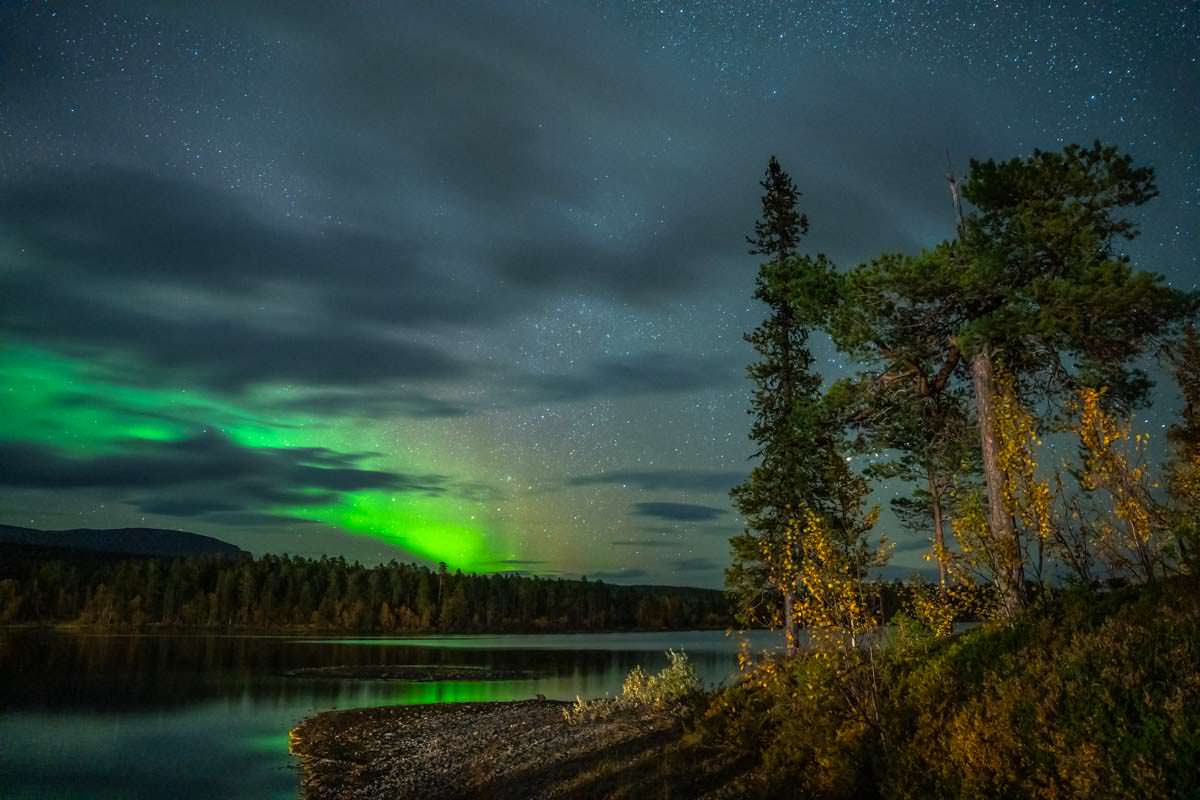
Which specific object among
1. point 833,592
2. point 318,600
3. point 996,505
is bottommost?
point 318,600

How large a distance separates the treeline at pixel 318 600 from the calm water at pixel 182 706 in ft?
225

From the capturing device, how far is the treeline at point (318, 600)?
467 feet

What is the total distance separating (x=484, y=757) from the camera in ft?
65.9

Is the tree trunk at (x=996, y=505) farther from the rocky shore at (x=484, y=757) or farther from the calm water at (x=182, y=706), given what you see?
the rocky shore at (x=484, y=757)

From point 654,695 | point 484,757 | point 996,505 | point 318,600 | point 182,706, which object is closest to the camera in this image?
point 996,505

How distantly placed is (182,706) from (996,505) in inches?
1455

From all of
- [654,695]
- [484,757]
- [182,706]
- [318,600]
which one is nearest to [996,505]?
[654,695]

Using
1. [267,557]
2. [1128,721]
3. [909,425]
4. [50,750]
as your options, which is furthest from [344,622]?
[1128,721]

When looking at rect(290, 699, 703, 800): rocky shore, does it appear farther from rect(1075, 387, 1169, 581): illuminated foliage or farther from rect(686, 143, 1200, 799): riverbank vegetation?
rect(1075, 387, 1169, 581): illuminated foliage

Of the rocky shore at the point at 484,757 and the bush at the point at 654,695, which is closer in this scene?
the rocky shore at the point at 484,757

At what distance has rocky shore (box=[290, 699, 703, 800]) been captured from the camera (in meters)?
16.2

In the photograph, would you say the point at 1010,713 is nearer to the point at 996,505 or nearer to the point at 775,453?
the point at 996,505

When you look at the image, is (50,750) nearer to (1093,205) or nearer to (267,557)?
(1093,205)

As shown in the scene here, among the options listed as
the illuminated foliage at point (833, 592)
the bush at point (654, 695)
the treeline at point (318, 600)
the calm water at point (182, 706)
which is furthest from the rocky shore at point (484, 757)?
the treeline at point (318, 600)
